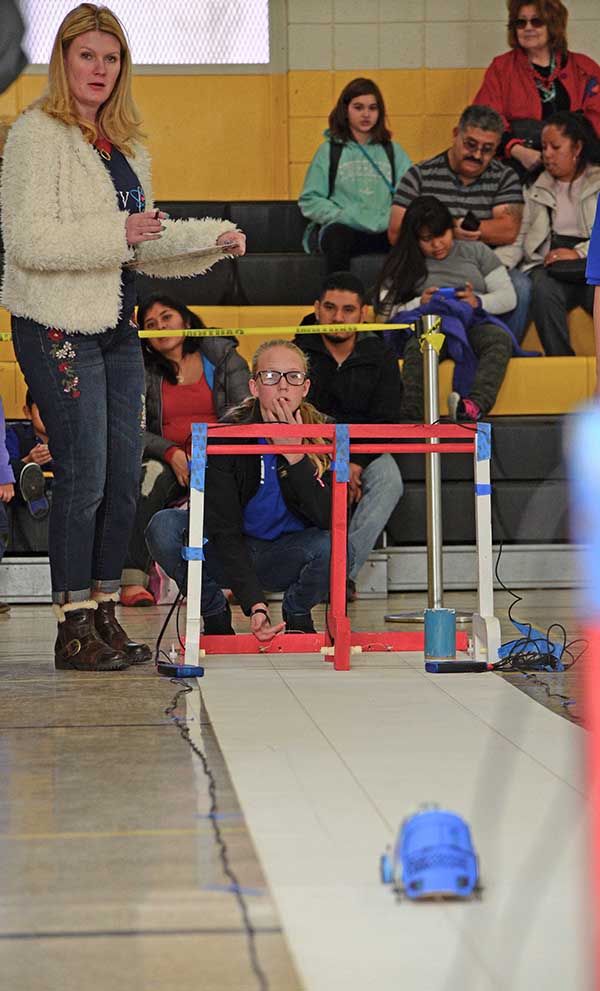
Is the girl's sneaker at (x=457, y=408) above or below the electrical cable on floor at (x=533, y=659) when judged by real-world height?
above

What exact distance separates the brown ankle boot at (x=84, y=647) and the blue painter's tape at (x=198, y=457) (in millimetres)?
350

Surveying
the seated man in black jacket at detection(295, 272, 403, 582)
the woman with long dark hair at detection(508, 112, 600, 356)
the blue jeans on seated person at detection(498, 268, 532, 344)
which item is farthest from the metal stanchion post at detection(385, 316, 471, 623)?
the woman with long dark hair at detection(508, 112, 600, 356)

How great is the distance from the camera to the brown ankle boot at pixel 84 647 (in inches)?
117

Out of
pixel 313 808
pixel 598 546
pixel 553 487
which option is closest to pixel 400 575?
pixel 553 487

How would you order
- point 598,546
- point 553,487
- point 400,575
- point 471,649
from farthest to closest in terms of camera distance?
point 553,487
point 400,575
point 471,649
point 598,546

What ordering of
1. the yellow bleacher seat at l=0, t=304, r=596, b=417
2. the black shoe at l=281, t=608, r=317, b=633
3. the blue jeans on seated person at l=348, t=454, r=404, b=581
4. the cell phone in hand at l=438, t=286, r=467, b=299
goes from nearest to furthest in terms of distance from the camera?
the black shoe at l=281, t=608, r=317, b=633, the blue jeans on seated person at l=348, t=454, r=404, b=581, the cell phone in hand at l=438, t=286, r=467, b=299, the yellow bleacher seat at l=0, t=304, r=596, b=417

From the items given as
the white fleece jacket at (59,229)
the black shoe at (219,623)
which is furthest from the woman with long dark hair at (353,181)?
the white fleece jacket at (59,229)

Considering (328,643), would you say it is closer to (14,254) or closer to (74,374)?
(74,374)

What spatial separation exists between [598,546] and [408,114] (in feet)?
20.9

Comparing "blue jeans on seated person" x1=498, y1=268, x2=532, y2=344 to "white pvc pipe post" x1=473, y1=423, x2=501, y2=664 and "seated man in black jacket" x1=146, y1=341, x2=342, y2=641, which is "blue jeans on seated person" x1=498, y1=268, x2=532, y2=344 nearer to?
"seated man in black jacket" x1=146, y1=341, x2=342, y2=641

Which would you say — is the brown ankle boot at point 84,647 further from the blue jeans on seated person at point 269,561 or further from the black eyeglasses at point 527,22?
the black eyeglasses at point 527,22

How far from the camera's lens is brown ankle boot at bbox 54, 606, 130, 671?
2.98 metres

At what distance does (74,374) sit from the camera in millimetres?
2900

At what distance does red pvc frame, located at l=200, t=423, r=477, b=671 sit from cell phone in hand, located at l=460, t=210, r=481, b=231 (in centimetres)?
256
